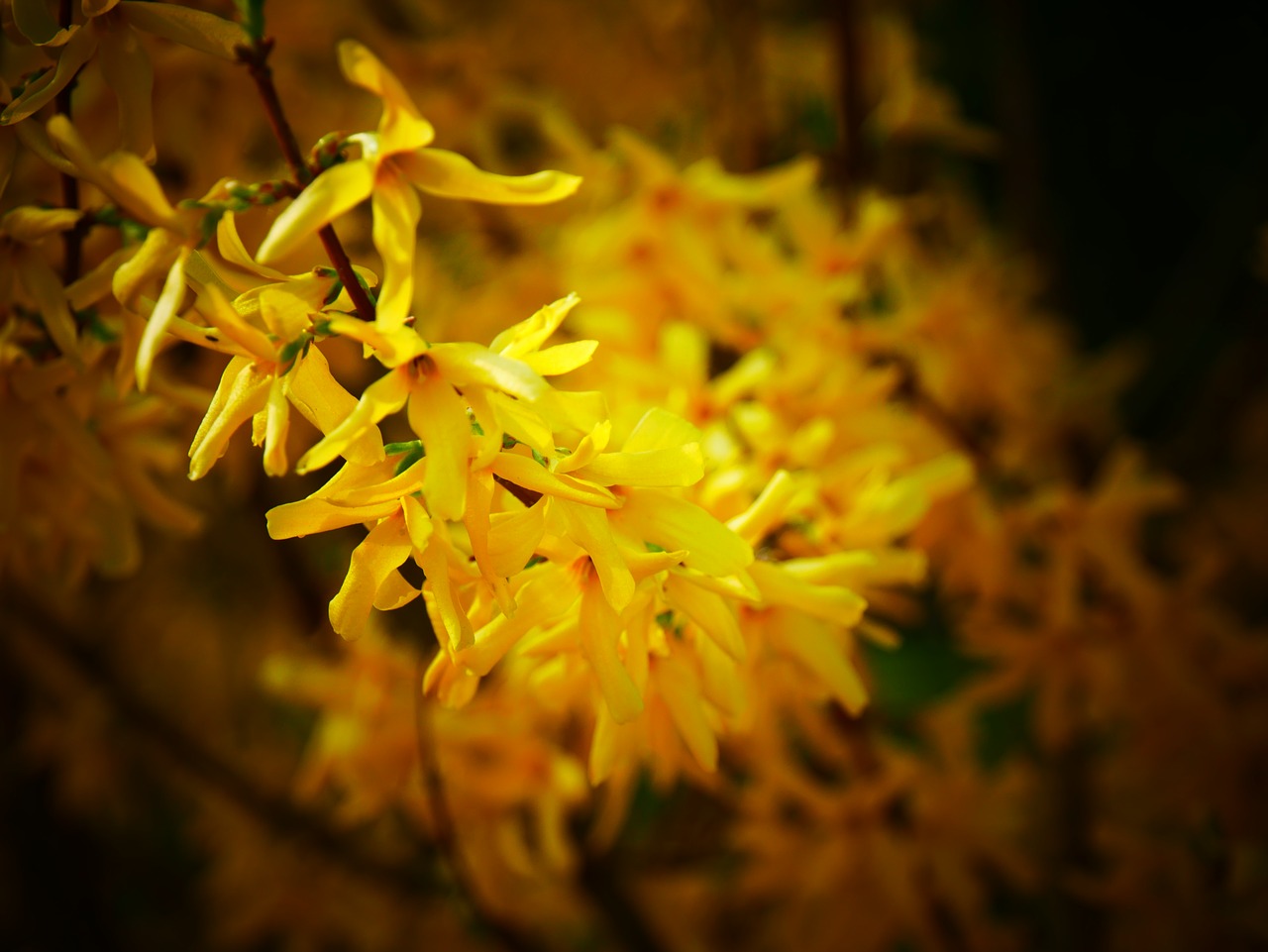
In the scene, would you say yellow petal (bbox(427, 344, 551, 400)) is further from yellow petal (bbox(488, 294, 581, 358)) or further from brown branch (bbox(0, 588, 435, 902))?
brown branch (bbox(0, 588, 435, 902))

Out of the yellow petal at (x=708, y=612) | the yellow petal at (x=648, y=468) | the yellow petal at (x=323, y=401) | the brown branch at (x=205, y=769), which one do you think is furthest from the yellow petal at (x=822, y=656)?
the brown branch at (x=205, y=769)

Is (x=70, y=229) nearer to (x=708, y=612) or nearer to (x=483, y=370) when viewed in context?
(x=483, y=370)

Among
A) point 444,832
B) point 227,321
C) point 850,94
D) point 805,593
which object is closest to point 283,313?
point 227,321

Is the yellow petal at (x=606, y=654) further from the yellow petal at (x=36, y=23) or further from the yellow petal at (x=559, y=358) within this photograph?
the yellow petal at (x=36, y=23)

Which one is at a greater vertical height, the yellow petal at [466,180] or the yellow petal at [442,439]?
the yellow petal at [466,180]

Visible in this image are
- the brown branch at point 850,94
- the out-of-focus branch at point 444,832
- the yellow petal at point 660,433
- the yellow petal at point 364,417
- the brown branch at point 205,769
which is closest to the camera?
the yellow petal at point 364,417

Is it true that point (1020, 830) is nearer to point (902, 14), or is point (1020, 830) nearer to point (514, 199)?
point (514, 199)

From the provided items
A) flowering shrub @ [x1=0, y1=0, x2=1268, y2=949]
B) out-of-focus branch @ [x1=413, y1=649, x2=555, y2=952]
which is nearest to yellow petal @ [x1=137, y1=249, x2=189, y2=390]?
flowering shrub @ [x1=0, y1=0, x2=1268, y2=949]
